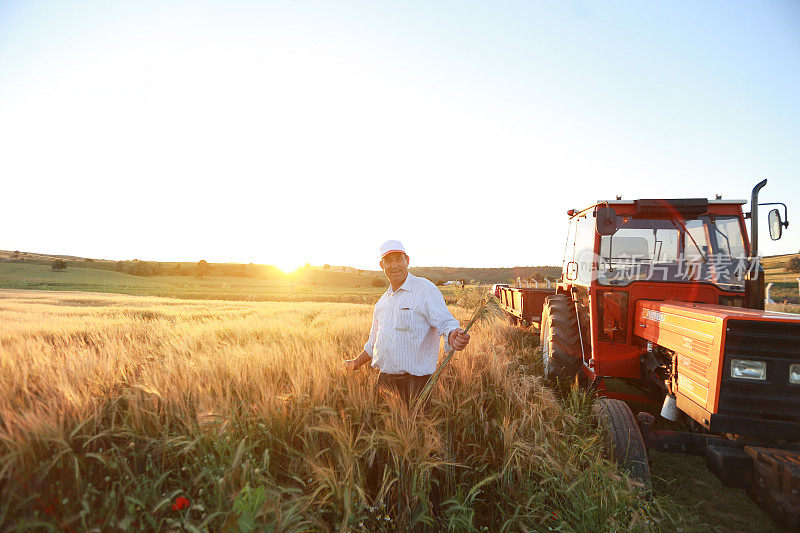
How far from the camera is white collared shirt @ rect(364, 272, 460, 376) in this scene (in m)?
3.23

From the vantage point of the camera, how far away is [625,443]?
10.4ft

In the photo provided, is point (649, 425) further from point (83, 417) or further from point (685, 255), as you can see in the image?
point (83, 417)

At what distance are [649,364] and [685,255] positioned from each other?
1.42 m

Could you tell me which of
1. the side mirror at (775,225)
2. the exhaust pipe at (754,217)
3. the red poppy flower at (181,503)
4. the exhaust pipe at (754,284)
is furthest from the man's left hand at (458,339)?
the side mirror at (775,225)

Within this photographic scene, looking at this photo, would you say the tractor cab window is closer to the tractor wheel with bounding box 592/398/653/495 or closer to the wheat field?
the tractor wheel with bounding box 592/398/653/495

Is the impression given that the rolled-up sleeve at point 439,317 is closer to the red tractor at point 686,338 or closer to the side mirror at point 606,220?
the red tractor at point 686,338

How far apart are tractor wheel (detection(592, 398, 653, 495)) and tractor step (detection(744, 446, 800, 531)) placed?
0.66 meters

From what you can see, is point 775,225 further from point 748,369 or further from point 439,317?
point 439,317

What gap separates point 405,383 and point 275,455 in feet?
3.83

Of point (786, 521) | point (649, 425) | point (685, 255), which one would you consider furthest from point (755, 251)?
point (786, 521)

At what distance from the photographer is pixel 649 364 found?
4.35 meters

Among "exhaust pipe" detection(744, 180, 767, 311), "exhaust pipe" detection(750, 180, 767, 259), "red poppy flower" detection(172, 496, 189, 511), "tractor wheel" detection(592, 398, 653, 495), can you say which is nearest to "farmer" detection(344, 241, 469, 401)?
"tractor wheel" detection(592, 398, 653, 495)

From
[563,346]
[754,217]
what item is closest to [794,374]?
[754,217]

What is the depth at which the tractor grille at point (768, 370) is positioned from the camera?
110 inches
